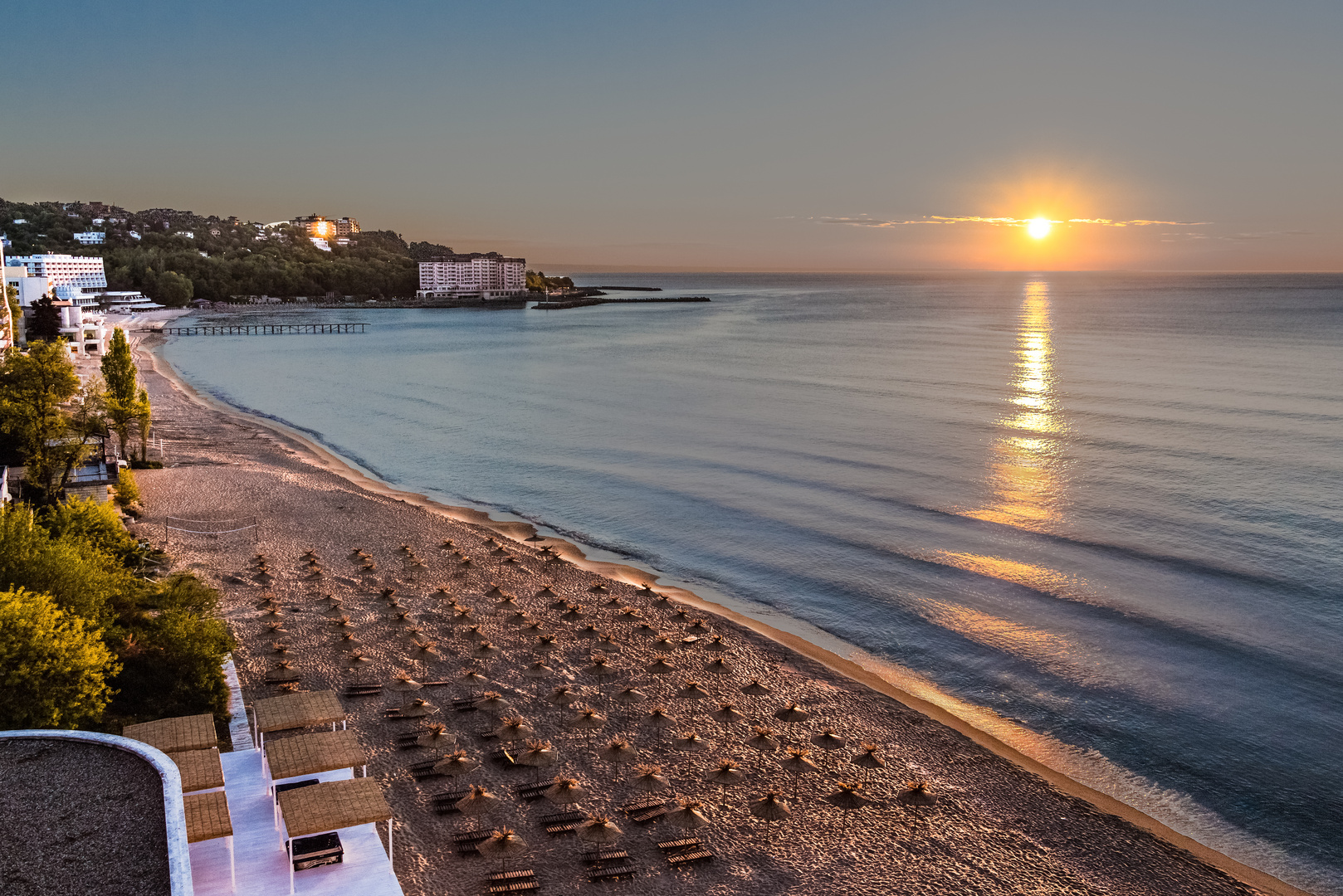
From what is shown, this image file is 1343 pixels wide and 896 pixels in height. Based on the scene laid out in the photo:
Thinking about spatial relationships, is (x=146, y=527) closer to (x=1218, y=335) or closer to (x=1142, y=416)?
(x=1142, y=416)

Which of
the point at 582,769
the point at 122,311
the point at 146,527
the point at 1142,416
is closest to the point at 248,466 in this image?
the point at 146,527

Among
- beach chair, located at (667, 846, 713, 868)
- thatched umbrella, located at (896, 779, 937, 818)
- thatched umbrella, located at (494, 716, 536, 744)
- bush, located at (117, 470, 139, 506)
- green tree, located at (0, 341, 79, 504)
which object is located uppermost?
green tree, located at (0, 341, 79, 504)

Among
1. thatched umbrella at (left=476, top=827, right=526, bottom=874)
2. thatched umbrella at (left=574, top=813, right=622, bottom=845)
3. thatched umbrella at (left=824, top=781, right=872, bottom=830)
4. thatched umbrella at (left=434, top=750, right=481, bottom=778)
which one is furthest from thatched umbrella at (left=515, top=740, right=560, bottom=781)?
thatched umbrella at (left=824, top=781, right=872, bottom=830)

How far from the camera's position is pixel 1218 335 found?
13250cm

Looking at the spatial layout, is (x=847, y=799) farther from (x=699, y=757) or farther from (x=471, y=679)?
(x=471, y=679)

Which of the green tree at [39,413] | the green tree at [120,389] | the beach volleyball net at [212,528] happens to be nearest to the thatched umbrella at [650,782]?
the beach volleyball net at [212,528]

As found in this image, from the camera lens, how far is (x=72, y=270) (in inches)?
7101

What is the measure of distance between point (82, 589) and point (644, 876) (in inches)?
572

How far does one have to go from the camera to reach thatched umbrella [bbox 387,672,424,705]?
22.7 meters

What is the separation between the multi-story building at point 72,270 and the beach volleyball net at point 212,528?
14358 centimetres

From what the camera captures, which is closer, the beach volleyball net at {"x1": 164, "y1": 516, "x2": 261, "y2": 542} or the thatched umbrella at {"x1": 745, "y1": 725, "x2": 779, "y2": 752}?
the thatched umbrella at {"x1": 745, "y1": 725, "x2": 779, "y2": 752}

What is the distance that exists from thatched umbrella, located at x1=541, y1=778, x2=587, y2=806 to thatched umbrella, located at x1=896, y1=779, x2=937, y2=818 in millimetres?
6732

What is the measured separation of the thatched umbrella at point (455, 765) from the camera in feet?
62.7

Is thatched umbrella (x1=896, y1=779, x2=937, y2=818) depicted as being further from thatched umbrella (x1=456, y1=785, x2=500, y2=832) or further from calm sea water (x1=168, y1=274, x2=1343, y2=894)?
thatched umbrella (x1=456, y1=785, x2=500, y2=832)
